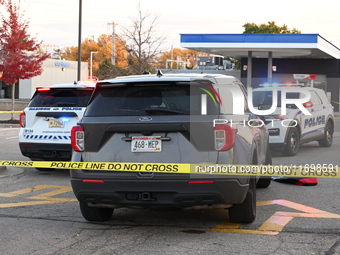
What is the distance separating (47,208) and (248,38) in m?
32.9

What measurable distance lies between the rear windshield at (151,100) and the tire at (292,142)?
27.2ft

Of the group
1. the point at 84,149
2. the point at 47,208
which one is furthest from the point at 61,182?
the point at 84,149

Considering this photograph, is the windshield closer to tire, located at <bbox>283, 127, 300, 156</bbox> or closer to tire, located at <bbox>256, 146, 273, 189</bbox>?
tire, located at <bbox>283, 127, 300, 156</bbox>

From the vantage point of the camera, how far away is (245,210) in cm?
710

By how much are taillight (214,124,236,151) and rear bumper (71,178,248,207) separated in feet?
1.19

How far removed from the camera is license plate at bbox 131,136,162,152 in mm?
6504

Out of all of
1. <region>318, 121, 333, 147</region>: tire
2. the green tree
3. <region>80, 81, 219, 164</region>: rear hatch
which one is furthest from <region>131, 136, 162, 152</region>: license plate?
the green tree

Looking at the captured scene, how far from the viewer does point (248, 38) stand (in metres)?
39.8

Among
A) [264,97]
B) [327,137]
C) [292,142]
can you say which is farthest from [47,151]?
[327,137]

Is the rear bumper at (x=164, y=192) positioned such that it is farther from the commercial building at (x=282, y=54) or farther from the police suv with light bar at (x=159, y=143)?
the commercial building at (x=282, y=54)

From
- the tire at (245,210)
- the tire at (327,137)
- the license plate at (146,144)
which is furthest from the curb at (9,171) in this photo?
the tire at (327,137)

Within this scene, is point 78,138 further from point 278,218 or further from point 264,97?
point 264,97

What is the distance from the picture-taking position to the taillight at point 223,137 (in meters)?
6.46

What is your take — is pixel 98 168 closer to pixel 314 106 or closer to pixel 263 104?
pixel 263 104
